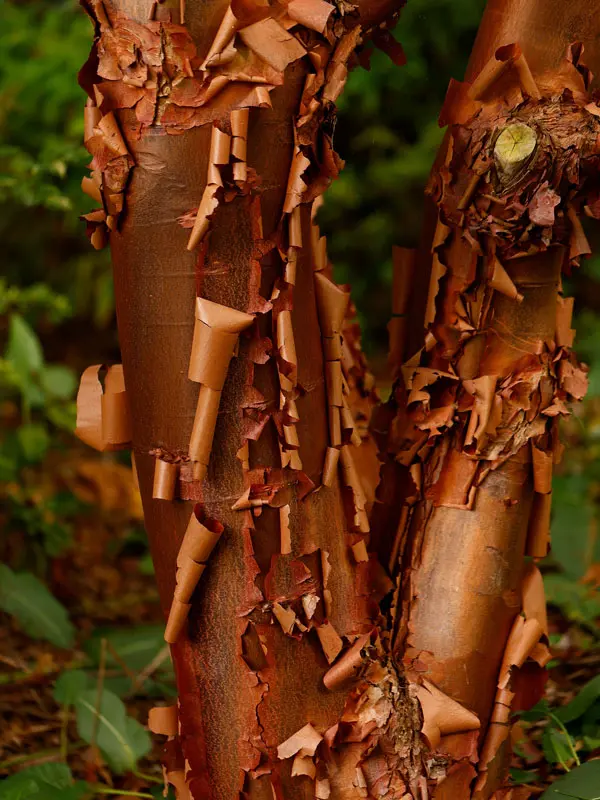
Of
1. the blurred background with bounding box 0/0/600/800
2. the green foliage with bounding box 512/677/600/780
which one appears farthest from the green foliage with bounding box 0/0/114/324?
the green foliage with bounding box 512/677/600/780

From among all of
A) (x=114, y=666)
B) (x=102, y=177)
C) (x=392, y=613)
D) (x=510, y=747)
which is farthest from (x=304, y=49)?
(x=114, y=666)

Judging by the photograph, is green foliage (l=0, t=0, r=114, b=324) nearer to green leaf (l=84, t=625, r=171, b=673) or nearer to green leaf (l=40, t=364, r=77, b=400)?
green leaf (l=40, t=364, r=77, b=400)

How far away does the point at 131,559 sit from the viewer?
2.22 m

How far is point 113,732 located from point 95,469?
1.40m

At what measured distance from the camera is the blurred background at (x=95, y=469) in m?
1.13

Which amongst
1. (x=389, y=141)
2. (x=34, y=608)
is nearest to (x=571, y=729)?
(x=34, y=608)

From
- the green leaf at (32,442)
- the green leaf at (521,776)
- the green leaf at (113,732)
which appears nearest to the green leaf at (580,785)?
the green leaf at (521,776)

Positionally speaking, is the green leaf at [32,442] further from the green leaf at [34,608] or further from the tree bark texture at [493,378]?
the tree bark texture at [493,378]

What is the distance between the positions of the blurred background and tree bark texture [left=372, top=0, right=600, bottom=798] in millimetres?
164

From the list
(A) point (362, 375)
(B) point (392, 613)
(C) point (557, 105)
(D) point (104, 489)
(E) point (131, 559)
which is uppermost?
(C) point (557, 105)

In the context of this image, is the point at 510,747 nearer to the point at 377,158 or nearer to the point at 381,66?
the point at 381,66

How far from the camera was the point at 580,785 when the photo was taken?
846 millimetres

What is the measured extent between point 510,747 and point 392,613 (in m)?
0.19

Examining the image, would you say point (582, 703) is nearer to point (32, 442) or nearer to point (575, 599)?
point (575, 599)
